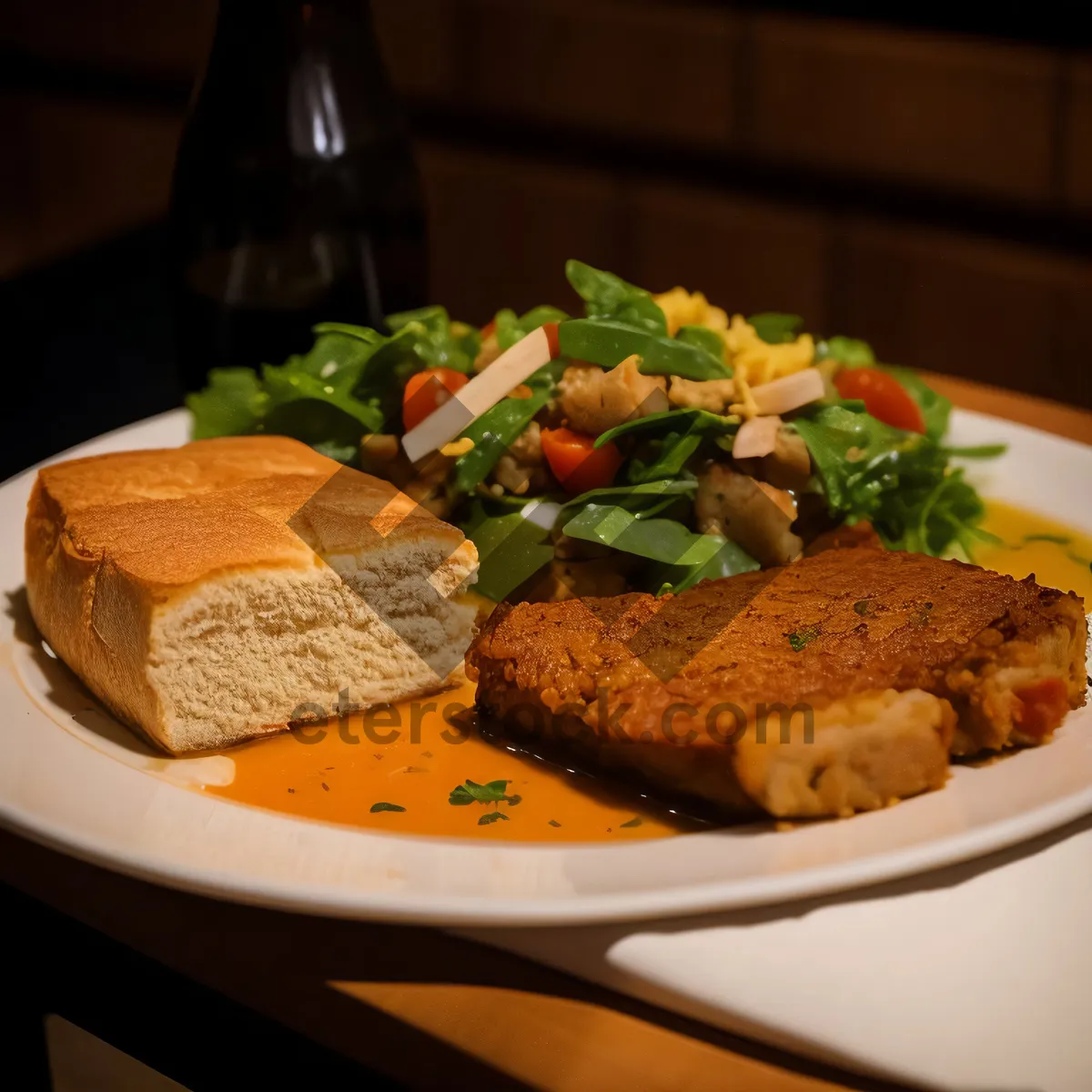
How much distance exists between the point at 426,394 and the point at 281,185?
1.10 metres

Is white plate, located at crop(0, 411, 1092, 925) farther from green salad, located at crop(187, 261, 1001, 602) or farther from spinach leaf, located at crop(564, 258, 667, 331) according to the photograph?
spinach leaf, located at crop(564, 258, 667, 331)

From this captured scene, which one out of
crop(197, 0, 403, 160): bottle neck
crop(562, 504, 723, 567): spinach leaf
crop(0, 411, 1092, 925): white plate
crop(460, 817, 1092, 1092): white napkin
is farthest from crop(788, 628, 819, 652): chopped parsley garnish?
crop(197, 0, 403, 160): bottle neck

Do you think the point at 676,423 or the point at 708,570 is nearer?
the point at 708,570

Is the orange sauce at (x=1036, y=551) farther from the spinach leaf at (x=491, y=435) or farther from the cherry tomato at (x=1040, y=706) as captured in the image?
the spinach leaf at (x=491, y=435)

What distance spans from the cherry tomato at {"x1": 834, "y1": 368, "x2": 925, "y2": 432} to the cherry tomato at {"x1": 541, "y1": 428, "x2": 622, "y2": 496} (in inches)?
33.6

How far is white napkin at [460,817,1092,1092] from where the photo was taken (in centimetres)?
170

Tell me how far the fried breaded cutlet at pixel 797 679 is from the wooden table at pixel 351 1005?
452 mm

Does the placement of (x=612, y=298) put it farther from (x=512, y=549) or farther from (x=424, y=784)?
(x=424, y=784)

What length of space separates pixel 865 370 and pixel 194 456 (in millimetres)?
1886

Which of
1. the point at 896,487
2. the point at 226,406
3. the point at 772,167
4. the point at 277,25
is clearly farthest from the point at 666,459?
the point at 772,167

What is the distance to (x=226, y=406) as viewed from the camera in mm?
3701

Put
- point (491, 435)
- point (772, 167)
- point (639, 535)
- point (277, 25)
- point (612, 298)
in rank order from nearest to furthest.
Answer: point (639, 535)
point (491, 435)
point (612, 298)
point (277, 25)
point (772, 167)

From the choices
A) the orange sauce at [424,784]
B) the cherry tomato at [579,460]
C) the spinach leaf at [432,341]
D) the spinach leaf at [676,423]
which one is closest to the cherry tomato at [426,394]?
the spinach leaf at [432,341]

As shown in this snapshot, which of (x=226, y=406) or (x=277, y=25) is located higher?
(x=277, y=25)
